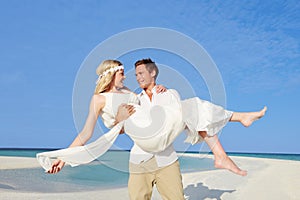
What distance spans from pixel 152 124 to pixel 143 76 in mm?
483

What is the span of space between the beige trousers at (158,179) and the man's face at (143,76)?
83 cm

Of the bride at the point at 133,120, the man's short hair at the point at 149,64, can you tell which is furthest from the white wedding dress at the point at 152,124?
the man's short hair at the point at 149,64

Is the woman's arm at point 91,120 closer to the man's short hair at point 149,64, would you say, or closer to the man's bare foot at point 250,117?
the man's short hair at point 149,64

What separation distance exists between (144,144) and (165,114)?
376mm

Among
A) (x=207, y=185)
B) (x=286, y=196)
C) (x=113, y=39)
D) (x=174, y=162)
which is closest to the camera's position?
(x=113, y=39)

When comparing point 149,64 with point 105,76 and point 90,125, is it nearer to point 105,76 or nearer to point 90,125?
point 105,76

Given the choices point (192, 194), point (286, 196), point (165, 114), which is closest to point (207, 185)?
point (192, 194)

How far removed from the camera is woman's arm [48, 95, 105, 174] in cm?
313

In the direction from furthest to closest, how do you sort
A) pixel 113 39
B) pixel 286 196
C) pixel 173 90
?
pixel 286 196 → pixel 173 90 → pixel 113 39

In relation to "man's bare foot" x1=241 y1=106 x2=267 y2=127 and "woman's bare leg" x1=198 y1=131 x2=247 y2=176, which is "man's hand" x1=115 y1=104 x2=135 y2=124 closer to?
"woman's bare leg" x1=198 y1=131 x2=247 y2=176

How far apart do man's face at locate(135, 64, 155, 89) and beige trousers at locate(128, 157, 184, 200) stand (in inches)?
32.8

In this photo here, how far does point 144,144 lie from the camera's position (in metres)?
3.23

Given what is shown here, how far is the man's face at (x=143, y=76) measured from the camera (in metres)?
3.24

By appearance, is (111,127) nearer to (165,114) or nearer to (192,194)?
(165,114)
